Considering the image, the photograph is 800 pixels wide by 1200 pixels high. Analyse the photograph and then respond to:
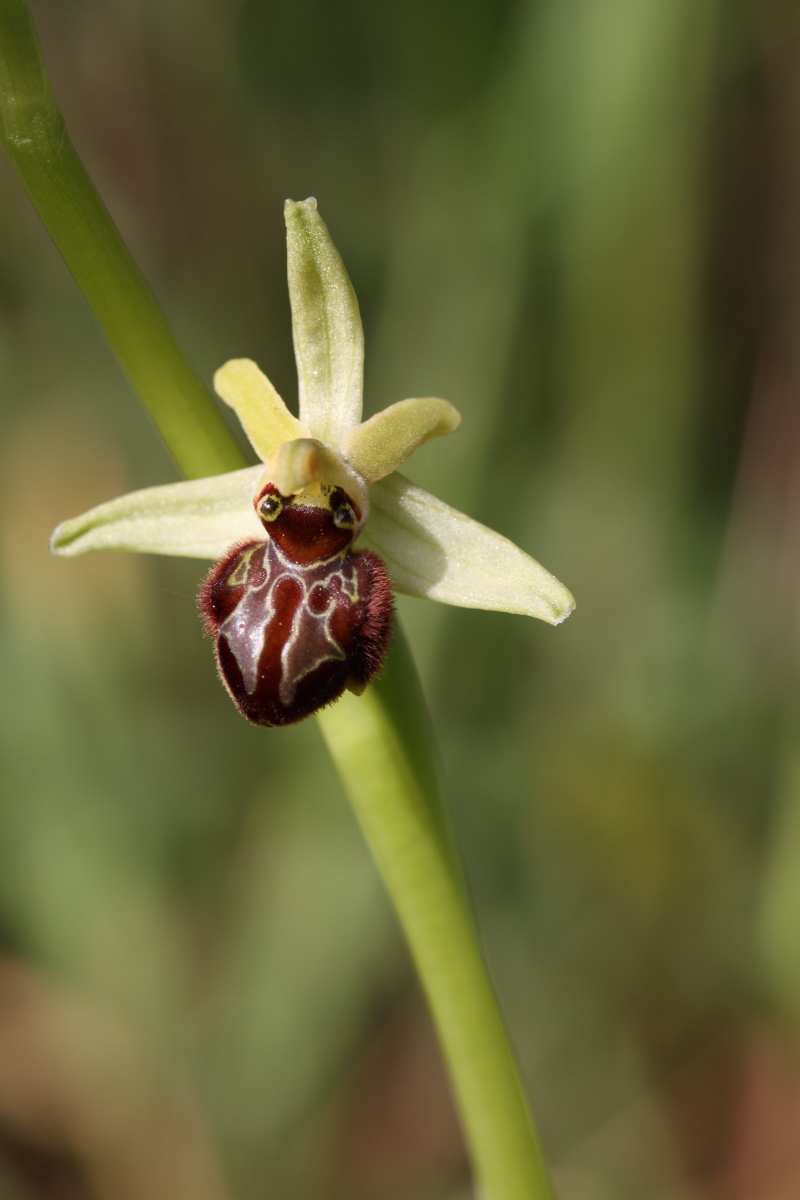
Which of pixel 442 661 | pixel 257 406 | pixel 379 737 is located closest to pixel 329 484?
pixel 257 406

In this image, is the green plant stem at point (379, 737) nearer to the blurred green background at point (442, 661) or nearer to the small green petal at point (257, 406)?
the small green petal at point (257, 406)

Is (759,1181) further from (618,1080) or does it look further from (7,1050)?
(7,1050)

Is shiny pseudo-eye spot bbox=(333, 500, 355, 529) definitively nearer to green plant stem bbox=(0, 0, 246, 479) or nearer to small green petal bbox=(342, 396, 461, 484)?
small green petal bbox=(342, 396, 461, 484)

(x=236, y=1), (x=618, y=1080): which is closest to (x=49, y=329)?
(x=236, y=1)

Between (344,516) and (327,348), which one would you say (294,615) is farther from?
(327,348)

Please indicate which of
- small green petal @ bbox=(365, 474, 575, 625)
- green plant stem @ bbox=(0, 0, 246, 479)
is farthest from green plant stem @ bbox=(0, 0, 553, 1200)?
small green petal @ bbox=(365, 474, 575, 625)

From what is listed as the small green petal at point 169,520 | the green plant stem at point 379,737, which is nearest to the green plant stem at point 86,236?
the green plant stem at point 379,737
